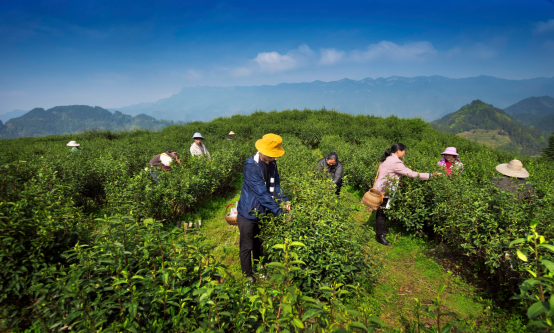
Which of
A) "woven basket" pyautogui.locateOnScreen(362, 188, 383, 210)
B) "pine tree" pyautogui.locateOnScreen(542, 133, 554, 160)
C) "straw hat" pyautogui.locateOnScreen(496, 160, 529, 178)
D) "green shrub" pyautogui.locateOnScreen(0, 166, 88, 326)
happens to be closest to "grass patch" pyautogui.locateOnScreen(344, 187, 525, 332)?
"woven basket" pyautogui.locateOnScreen(362, 188, 383, 210)

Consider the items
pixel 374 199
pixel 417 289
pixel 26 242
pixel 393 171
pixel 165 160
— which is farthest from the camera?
pixel 165 160

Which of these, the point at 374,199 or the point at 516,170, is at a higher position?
the point at 516,170

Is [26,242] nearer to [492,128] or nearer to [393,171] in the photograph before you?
[393,171]

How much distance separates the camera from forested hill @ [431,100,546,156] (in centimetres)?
14000

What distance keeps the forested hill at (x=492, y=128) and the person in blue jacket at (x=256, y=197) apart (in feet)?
526

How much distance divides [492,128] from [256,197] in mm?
218563

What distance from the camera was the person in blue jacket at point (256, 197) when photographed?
134 inches

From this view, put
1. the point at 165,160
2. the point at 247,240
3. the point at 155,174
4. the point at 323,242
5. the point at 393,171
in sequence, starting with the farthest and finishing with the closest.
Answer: the point at 165,160 → the point at 155,174 → the point at 393,171 → the point at 247,240 → the point at 323,242

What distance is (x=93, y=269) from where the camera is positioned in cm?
198

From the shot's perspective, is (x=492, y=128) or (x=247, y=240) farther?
(x=492, y=128)

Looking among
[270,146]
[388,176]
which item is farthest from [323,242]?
[388,176]

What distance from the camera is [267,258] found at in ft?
12.2

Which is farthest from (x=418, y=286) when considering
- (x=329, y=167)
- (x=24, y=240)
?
(x=24, y=240)

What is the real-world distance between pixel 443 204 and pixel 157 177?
6511 mm
